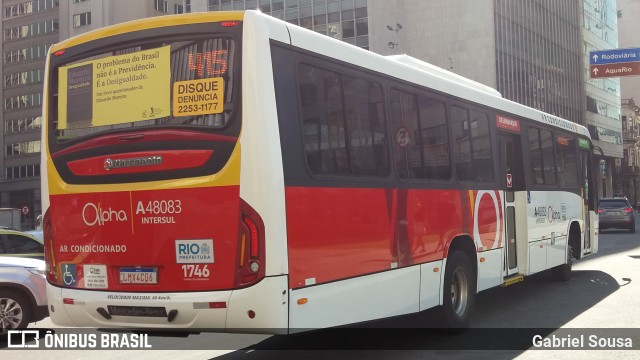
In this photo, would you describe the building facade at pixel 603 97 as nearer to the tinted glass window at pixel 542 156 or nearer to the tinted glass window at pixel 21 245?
the tinted glass window at pixel 542 156

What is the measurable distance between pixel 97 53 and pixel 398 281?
3694 mm

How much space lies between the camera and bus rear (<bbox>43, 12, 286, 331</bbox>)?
545 centimetres

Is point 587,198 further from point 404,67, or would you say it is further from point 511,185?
point 404,67

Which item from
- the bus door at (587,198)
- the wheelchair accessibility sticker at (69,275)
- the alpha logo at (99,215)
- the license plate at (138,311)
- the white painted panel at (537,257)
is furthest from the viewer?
the bus door at (587,198)

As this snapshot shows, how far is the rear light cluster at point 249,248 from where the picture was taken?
5.36m

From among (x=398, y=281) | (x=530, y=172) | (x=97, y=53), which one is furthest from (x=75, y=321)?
(x=530, y=172)

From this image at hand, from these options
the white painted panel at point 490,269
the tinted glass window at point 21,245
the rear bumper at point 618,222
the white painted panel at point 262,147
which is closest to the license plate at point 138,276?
the white painted panel at point 262,147

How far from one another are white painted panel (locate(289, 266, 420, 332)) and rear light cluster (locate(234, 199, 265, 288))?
0.39 meters

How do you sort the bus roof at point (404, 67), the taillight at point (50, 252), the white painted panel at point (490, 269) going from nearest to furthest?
the bus roof at point (404, 67)
the taillight at point (50, 252)
the white painted panel at point (490, 269)

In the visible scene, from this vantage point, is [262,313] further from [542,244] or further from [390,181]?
[542,244]

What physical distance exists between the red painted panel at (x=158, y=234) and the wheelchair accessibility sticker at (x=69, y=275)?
1.6 inches

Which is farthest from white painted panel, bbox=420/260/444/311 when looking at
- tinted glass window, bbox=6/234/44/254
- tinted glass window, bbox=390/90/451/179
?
tinted glass window, bbox=6/234/44/254

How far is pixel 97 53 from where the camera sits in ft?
20.6

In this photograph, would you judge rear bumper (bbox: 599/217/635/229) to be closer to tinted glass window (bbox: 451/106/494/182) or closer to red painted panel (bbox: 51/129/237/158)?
tinted glass window (bbox: 451/106/494/182)
